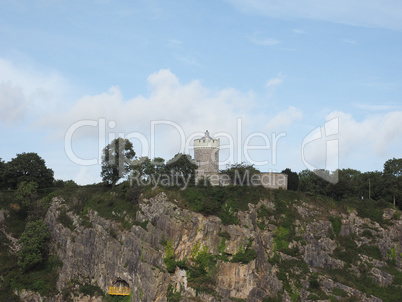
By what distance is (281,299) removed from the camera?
5719 centimetres

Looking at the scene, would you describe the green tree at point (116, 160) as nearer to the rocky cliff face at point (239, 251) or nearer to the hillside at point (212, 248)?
the hillside at point (212, 248)

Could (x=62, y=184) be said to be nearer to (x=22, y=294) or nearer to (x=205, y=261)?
(x=22, y=294)

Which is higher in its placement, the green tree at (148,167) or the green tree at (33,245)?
the green tree at (148,167)

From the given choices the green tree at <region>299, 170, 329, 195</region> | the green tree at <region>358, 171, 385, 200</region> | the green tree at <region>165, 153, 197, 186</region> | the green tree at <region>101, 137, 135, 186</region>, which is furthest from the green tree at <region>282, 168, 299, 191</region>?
the green tree at <region>101, 137, 135, 186</region>

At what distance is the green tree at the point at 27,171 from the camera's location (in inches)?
2867

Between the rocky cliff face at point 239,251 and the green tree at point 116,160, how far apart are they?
22.1ft

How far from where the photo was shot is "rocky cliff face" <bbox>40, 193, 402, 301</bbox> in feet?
189

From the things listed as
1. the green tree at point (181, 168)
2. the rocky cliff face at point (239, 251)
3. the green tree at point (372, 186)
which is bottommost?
the rocky cliff face at point (239, 251)

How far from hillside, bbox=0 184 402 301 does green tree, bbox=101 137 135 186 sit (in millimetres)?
2302

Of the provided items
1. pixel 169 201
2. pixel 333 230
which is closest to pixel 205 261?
pixel 169 201

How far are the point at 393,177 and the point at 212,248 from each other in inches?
1279

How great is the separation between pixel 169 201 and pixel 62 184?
25847 millimetres

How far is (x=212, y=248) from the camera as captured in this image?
59.2 m

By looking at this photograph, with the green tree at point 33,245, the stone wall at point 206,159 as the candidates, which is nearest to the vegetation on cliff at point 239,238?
the green tree at point 33,245
